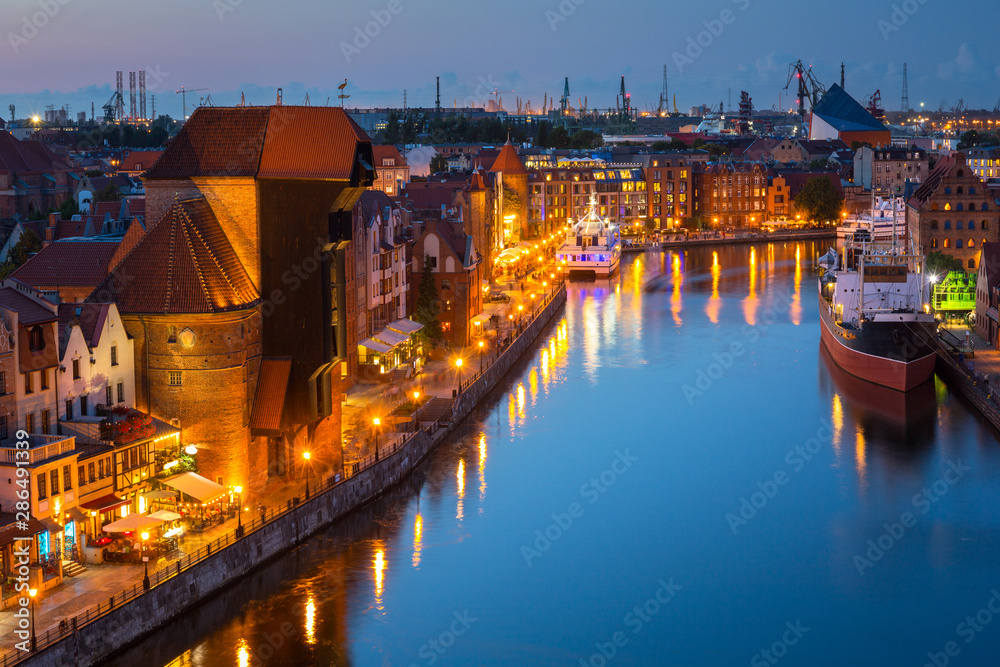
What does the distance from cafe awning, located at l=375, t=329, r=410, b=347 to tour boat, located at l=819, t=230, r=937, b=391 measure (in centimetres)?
1606

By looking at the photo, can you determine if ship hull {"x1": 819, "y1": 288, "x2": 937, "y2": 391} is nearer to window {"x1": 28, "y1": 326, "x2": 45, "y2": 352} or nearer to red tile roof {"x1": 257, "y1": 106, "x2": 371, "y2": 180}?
red tile roof {"x1": 257, "y1": 106, "x2": 371, "y2": 180}

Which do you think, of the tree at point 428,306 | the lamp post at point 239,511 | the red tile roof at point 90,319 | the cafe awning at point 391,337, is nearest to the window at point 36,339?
the red tile roof at point 90,319

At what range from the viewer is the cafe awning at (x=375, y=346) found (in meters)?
37.9

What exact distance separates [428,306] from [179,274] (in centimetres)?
1899

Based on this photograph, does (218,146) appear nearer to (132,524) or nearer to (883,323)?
→ (132,524)

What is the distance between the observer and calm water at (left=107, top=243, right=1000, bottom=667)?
22.0 m

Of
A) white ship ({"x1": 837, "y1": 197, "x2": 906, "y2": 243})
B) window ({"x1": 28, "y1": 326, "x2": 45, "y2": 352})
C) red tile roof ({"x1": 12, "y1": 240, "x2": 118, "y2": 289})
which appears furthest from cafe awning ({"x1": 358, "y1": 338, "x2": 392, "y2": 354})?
white ship ({"x1": 837, "y1": 197, "x2": 906, "y2": 243})

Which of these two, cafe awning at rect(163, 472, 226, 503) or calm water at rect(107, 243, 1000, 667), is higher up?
cafe awning at rect(163, 472, 226, 503)

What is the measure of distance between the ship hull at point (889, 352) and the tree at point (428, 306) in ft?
48.4

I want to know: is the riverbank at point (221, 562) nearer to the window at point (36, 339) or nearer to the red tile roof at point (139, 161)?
the window at point (36, 339)

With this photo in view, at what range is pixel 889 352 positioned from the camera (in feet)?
139

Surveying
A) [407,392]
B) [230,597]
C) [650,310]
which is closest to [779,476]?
[407,392]

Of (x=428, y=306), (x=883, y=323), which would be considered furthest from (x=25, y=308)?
(x=883, y=323)

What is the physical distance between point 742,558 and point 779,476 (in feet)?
→ 20.6
